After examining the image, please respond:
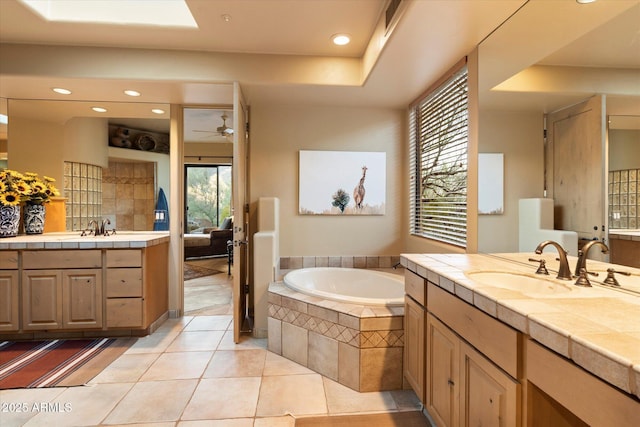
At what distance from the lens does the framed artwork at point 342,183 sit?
3.21 metres

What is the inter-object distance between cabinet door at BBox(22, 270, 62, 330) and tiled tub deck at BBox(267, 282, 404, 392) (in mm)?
2074

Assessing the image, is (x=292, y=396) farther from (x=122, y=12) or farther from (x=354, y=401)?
(x=122, y=12)

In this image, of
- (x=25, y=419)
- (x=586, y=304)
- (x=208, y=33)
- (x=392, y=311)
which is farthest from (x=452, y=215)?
(x=25, y=419)

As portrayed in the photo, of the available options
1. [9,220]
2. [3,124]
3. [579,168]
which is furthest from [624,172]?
[3,124]

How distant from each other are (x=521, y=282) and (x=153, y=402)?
7.04 feet

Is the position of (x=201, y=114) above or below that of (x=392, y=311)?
above

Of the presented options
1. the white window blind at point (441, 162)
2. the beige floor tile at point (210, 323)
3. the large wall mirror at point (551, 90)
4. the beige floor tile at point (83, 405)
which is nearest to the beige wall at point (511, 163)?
the large wall mirror at point (551, 90)

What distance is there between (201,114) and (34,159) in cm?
169

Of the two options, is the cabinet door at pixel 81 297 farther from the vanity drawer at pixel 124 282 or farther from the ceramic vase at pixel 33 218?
the ceramic vase at pixel 33 218

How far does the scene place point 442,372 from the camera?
1.35m

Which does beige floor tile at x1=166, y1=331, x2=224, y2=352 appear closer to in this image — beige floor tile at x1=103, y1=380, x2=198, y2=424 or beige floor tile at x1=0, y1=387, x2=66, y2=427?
beige floor tile at x1=103, y1=380, x2=198, y2=424

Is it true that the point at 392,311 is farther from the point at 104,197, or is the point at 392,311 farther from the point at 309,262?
the point at 104,197

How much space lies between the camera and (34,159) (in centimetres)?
293

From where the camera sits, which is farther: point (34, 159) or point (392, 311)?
point (34, 159)
